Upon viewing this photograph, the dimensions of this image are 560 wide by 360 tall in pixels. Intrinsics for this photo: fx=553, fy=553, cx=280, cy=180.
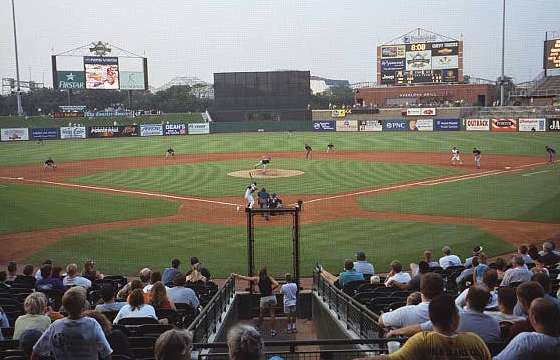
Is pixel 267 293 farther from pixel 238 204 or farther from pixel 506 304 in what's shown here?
pixel 238 204

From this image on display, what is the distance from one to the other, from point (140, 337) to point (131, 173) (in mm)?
33698

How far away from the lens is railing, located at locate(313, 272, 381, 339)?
7246mm

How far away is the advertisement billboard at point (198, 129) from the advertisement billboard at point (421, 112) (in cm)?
2895

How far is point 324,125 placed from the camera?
78.1 m

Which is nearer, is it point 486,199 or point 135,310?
point 135,310

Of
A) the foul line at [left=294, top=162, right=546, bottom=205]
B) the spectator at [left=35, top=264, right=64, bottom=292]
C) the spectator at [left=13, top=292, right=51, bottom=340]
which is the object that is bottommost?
the foul line at [left=294, top=162, right=546, bottom=205]

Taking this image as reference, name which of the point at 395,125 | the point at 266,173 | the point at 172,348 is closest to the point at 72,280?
the point at 172,348

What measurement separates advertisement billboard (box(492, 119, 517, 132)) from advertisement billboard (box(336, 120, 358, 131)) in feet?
61.1

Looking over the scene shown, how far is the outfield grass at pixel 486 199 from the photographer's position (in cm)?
2267

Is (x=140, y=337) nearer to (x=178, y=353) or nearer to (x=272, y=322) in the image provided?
(x=178, y=353)

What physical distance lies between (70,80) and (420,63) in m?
51.6

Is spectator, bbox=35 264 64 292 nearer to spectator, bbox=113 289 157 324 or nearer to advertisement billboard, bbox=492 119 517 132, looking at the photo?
spectator, bbox=113 289 157 324

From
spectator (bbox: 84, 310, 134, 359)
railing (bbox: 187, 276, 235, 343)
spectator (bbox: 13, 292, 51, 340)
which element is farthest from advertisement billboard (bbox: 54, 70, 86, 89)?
spectator (bbox: 84, 310, 134, 359)

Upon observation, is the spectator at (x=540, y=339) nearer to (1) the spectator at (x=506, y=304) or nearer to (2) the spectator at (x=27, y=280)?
(1) the spectator at (x=506, y=304)
